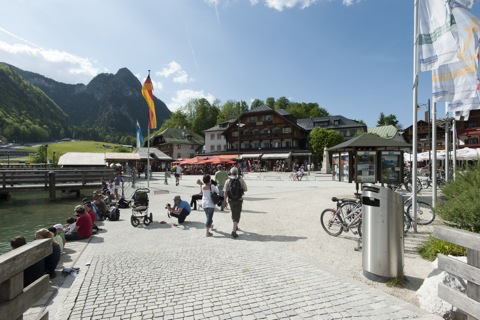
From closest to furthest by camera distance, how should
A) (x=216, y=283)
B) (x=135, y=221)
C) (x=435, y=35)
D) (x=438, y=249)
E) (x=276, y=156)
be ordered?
1. (x=216, y=283)
2. (x=438, y=249)
3. (x=435, y=35)
4. (x=135, y=221)
5. (x=276, y=156)

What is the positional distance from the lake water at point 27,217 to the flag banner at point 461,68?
1289 cm

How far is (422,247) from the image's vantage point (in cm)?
595

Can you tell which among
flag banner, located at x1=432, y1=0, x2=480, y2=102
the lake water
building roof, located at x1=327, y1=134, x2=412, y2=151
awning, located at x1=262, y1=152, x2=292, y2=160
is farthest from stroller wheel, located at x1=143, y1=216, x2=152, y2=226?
awning, located at x1=262, y1=152, x2=292, y2=160

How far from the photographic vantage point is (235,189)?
24.9ft

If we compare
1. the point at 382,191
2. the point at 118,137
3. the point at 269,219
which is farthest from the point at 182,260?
the point at 118,137

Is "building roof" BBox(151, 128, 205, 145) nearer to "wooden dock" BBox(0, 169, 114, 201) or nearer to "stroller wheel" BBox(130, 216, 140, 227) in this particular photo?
"wooden dock" BBox(0, 169, 114, 201)

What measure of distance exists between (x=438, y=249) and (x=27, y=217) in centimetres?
1703

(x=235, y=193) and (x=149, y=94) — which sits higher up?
(x=149, y=94)

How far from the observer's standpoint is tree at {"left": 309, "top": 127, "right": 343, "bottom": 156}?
51.7m

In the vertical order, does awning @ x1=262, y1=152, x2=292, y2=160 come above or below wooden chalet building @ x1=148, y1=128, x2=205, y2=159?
below

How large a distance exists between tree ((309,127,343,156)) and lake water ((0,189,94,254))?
1652 inches

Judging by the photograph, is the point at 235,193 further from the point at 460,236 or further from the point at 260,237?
the point at 460,236

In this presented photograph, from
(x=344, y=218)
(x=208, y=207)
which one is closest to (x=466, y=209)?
(x=344, y=218)

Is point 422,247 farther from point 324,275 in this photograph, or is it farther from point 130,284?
point 130,284
